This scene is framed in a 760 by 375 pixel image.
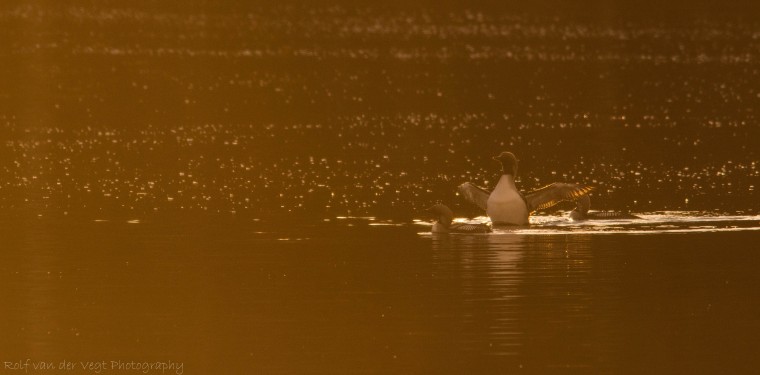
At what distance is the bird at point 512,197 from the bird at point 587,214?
3.4 inches

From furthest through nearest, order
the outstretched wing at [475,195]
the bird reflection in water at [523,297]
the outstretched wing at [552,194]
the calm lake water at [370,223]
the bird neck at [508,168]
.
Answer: the outstretched wing at [475,195] < the bird neck at [508,168] < the outstretched wing at [552,194] < the calm lake water at [370,223] < the bird reflection in water at [523,297]

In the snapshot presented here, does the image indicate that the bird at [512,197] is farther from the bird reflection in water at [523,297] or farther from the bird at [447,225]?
the bird reflection in water at [523,297]

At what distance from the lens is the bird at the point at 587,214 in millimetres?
24922

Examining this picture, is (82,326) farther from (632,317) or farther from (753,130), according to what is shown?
(753,130)

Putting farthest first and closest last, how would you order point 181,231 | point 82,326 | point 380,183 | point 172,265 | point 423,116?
point 423,116 → point 380,183 → point 181,231 → point 172,265 → point 82,326

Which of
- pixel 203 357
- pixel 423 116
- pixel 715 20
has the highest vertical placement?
pixel 715 20

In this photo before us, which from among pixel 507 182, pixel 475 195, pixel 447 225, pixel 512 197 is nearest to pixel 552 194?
pixel 507 182

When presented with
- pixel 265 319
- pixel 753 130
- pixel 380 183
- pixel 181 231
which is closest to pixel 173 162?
pixel 380 183

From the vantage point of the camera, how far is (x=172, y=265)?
2141cm

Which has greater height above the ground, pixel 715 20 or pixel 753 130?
pixel 715 20

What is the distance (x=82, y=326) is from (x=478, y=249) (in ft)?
18.9

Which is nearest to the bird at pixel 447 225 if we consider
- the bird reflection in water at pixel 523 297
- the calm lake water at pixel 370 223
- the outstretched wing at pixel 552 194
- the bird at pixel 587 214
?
the bird reflection in water at pixel 523 297

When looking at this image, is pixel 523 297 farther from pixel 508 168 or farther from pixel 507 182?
pixel 508 168

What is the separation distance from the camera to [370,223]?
2502 centimetres
